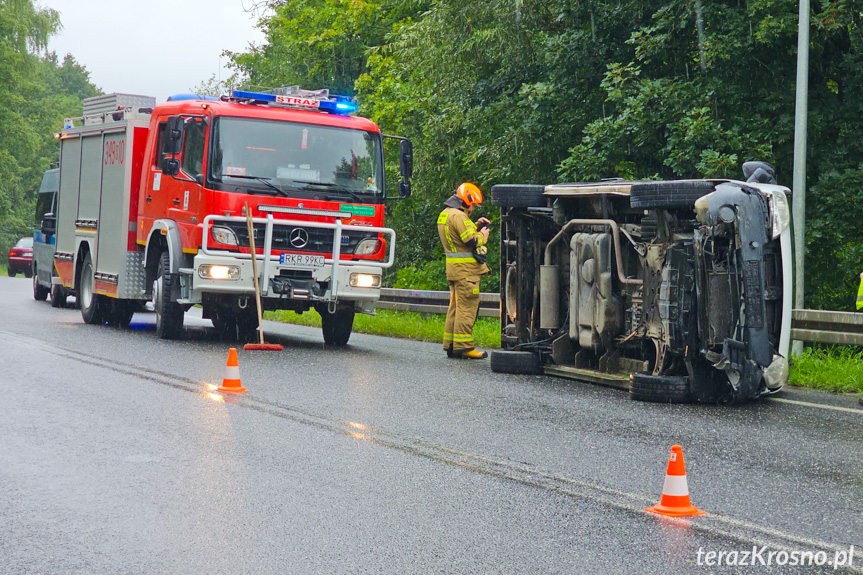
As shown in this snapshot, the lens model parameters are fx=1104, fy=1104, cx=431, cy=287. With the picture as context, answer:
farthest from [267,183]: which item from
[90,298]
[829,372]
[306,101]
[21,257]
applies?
[21,257]

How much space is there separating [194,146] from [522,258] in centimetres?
442

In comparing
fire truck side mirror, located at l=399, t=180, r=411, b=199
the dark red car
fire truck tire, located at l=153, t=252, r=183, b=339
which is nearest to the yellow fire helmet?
fire truck side mirror, located at l=399, t=180, r=411, b=199

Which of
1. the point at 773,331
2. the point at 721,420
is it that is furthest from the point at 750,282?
the point at 721,420

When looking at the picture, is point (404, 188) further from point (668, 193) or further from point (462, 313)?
point (668, 193)

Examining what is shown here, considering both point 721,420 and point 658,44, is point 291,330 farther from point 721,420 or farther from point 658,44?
point 721,420

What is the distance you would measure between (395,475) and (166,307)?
8343 millimetres

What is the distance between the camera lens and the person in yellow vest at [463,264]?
12820 mm

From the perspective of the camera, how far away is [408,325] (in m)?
17.0

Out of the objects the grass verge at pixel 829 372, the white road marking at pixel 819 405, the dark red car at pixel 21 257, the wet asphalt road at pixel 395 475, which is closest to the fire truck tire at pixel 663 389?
the wet asphalt road at pixel 395 475

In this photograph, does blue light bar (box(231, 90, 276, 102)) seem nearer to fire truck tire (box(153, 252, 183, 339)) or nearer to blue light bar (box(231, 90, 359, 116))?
blue light bar (box(231, 90, 359, 116))

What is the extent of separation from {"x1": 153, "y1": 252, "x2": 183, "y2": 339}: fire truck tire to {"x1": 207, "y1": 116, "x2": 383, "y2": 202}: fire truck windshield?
1460mm

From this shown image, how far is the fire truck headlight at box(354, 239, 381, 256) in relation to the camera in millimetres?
13938

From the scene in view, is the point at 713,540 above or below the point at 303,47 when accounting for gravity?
below

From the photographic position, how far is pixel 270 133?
535 inches
